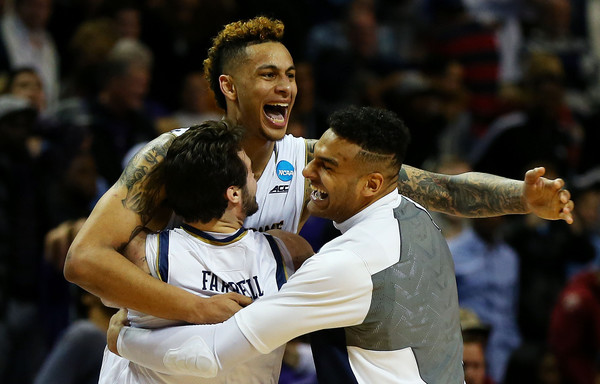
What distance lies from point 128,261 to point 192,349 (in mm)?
449

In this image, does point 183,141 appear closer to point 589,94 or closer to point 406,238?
point 406,238

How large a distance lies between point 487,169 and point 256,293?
16.8 ft

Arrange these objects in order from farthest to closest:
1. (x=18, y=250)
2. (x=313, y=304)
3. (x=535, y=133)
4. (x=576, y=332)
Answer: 1. (x=535, y=133)
2. (x=576, y=332)
3. (x=18, y=250)
4. (x=313, y=304)

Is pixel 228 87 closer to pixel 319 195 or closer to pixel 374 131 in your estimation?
pixel 319 195

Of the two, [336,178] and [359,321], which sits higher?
[336,178]

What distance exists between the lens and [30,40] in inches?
310

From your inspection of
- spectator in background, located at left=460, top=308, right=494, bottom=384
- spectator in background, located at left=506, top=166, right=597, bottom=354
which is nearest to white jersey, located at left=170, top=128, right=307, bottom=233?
spectator in background, located at left=460, top=308, right=494, bottom=384

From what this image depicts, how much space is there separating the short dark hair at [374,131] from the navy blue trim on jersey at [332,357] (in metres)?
0.72

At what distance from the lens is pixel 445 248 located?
12.3 feet

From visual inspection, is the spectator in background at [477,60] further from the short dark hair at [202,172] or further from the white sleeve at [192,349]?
the white sleeve at [192,349]

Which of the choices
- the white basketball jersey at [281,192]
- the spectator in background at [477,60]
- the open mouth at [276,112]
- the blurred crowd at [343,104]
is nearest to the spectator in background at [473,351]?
the blurred crowd at [343,104]

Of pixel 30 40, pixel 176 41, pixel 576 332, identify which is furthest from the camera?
pixel 176 41

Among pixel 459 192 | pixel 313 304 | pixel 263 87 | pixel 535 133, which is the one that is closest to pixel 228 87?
pixel 263 87

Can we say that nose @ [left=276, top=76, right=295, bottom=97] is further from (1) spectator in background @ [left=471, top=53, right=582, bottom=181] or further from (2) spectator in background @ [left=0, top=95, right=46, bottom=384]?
(1) spectator in background @ [left=471, top=53, right=582, bottom=181]
